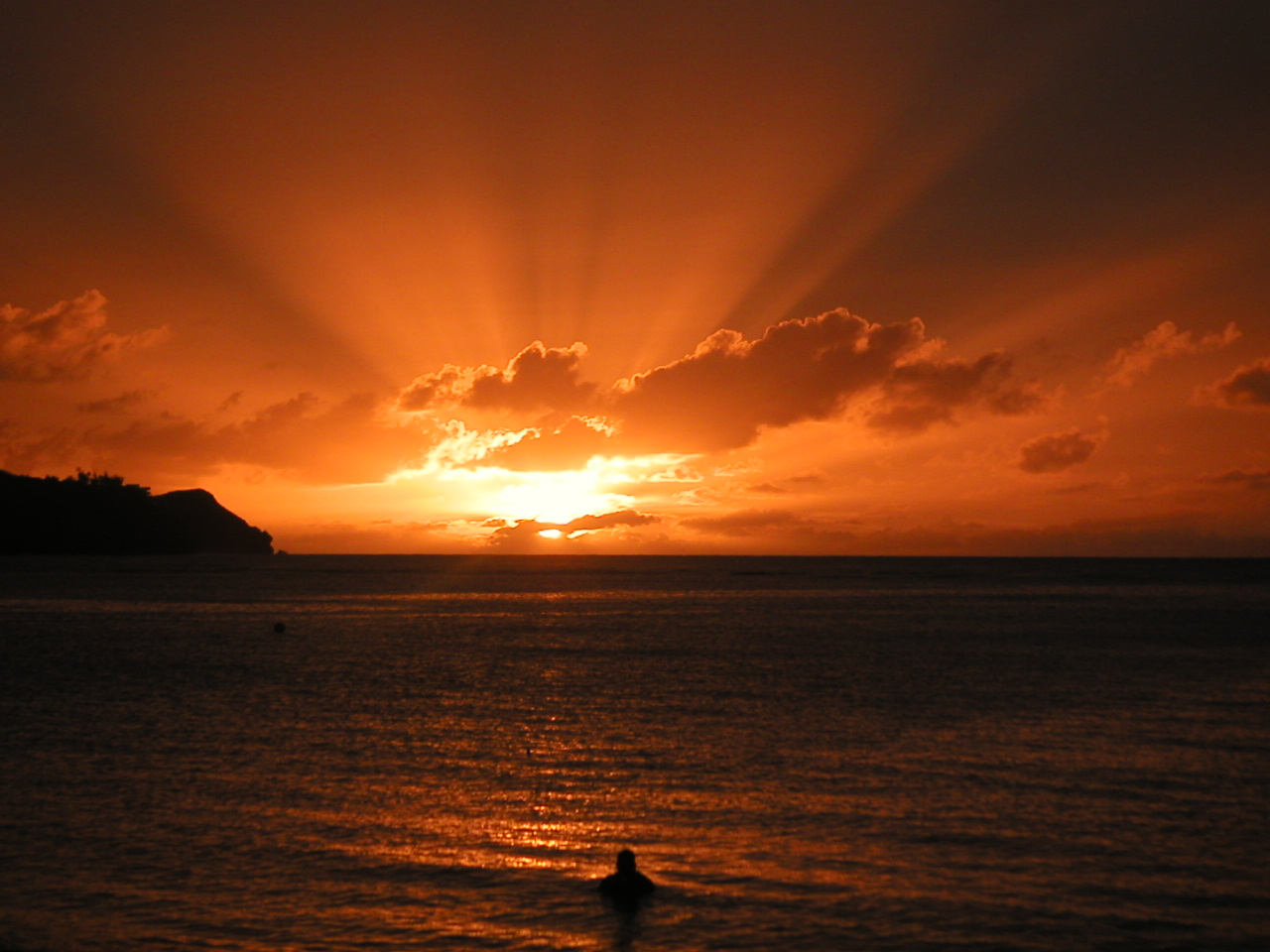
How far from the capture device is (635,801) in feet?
79.3

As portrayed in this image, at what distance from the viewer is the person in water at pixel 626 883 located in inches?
690

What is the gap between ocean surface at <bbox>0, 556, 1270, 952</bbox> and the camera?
1678 centimetres

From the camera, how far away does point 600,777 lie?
1057 inches

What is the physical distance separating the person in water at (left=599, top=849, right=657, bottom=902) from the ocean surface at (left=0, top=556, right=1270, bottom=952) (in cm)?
38

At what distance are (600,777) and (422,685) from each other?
71.0 feet

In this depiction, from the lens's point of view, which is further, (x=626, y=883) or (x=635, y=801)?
(x=635, y=801)

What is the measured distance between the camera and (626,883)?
693 inches

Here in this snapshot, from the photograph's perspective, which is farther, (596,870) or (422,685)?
(422,685)

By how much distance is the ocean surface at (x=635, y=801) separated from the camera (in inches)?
661

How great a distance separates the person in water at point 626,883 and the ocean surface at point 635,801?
0.38 meters

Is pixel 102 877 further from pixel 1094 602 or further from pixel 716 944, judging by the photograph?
pixel 1094 602

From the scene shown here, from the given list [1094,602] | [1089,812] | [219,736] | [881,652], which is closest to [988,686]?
[881,652]

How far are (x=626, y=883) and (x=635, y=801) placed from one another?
6.60m

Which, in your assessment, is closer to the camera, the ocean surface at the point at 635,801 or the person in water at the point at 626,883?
the ocean surface at the point at 635,801
